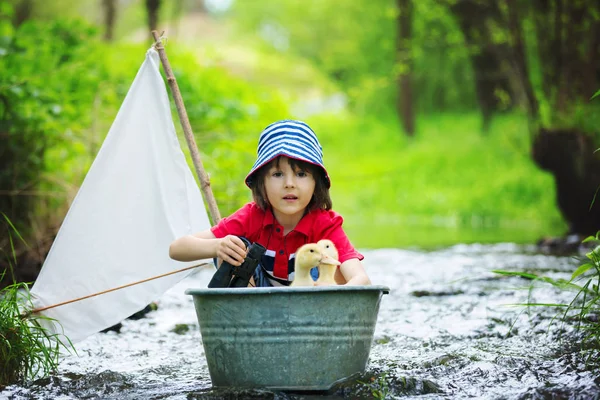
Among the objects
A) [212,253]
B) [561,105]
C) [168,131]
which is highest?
[561,105]

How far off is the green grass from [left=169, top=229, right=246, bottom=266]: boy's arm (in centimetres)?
654

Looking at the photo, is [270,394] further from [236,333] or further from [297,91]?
[297,91]

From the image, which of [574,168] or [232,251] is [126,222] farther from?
[574,168]

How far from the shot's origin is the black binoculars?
9.91 ft

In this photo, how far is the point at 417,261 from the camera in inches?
306

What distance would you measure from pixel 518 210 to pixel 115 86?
8.85 metres

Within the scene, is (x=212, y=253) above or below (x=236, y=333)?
above

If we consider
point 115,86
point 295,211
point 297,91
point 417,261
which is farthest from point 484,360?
point 297,91

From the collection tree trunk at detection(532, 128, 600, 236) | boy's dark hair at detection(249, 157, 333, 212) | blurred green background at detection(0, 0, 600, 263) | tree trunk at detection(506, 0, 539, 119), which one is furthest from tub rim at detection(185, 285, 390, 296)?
tree trunk at detection(506, 0, 539, 119)

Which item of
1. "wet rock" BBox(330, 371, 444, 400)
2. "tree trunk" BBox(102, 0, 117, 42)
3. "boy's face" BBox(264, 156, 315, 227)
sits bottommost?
"wet rock" BBox(330, 371, 444, 400)

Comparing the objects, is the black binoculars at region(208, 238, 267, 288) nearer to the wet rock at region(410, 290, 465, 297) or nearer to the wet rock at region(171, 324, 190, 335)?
Result: the wet rock at region(171, 324, 190, 335)

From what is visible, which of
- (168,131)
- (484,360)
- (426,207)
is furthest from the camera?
(426,207)

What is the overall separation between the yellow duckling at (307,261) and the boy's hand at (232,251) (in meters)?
0.23

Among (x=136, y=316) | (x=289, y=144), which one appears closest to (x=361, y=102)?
(x=136, y=316)
